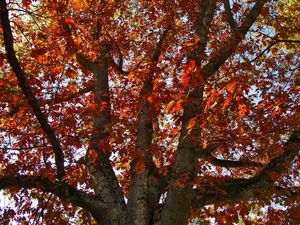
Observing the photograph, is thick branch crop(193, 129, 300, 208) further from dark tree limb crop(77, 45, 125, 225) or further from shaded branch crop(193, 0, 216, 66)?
shaded branch crop(193, 0, 216, 66)

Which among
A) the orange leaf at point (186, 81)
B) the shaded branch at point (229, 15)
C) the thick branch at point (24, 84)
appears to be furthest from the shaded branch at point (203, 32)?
the thick branch at point (24, 84)

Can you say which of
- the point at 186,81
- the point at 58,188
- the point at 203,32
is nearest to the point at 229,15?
the point at 203,32

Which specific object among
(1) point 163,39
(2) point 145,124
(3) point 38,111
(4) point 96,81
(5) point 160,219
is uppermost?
(1) point 163,39

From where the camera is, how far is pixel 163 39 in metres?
11.4

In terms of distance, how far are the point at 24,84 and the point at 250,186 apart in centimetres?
482

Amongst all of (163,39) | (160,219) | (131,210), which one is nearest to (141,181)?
(131,210)

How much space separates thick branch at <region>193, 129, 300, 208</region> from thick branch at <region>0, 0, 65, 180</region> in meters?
2.82

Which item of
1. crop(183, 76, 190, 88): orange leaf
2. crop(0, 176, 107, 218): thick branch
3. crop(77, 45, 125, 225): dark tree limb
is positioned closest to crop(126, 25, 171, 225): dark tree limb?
crop(77, 45, 125, 225): dark tree limb

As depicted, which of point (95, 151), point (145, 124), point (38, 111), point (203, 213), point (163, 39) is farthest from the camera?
point (163, 39)

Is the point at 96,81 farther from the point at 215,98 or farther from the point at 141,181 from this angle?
the point at 215,98

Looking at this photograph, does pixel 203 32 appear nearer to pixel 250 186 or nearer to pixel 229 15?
pixel 229 15

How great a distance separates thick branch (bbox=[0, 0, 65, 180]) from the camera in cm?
505

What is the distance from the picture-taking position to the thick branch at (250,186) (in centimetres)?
725

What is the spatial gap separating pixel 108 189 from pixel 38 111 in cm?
250
